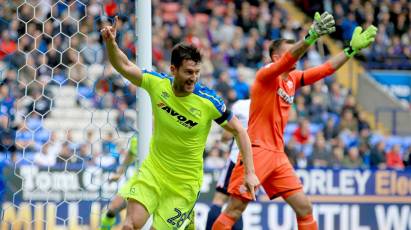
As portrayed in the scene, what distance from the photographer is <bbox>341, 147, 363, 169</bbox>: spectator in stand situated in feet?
53.1

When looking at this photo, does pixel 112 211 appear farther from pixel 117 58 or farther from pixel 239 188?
pixel 117 58

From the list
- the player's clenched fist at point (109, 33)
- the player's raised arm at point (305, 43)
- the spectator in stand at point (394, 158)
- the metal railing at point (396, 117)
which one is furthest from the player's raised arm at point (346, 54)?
the metal railing at point (396, 117)

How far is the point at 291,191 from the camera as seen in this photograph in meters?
8.75

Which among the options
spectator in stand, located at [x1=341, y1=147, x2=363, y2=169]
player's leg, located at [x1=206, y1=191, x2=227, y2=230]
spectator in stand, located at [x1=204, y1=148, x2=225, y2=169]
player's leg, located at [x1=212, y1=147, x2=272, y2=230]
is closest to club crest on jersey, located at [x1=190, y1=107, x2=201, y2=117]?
player's leg, located at [x1=212, y1=147, x2=272, y2=230]

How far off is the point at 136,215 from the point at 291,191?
73.3 inches

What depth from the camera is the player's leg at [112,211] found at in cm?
929

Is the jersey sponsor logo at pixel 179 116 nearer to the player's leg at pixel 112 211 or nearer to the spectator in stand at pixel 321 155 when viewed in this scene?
the player's leg at pixel 112 211

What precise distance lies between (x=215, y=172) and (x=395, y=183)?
8.45 feet

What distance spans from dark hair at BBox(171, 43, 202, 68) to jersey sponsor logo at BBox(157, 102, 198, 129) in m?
0.35

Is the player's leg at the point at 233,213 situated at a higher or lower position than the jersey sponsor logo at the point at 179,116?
lower

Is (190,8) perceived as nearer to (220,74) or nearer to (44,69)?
→ (220,74)

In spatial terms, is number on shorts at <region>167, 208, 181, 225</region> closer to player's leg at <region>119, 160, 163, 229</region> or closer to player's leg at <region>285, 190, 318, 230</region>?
player's leg at <region>119, 160, 163, 229</region>

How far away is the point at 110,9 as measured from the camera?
9547mm

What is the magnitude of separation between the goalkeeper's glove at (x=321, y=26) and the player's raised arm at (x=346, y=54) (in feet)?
2.44
